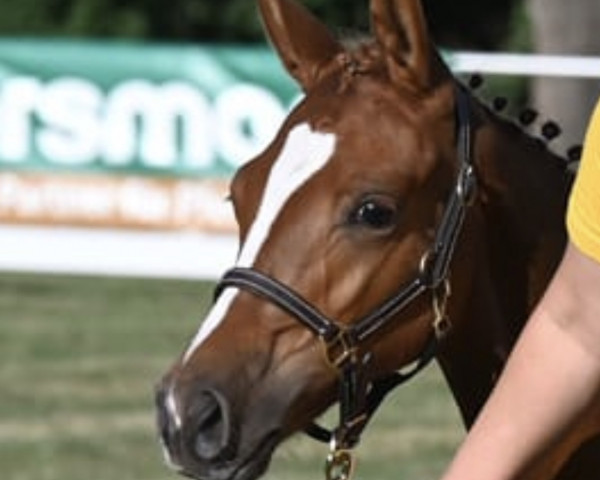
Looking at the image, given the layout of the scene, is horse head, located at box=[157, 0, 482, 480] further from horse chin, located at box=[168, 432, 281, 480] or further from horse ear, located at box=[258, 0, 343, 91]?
horse ear, located at box=[258, 0, 343, 91]

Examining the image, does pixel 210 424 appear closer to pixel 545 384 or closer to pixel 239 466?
pixel 239 466

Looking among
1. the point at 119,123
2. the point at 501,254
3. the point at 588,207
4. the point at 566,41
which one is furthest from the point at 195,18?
the point at 588,207

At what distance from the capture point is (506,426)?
10.4 feet

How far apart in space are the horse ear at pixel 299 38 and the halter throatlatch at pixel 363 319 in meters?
0.29

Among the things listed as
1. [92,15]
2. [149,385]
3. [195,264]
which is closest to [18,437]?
[149,385]

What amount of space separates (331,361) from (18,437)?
7.12m

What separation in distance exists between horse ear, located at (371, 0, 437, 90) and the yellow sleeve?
973mm

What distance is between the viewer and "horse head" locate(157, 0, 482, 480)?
3930mm

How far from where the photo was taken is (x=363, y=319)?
161 inches

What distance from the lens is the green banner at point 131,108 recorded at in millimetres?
17422

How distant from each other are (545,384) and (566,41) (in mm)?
13721

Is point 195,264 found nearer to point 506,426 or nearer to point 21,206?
point 21,206

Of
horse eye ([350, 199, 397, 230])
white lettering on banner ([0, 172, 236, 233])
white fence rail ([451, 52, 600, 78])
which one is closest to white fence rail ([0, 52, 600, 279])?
white lettering on banner ([0, 172, 236, 233])

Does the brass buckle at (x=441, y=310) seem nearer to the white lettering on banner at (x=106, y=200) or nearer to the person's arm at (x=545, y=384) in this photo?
the person's arm at (x=545, y=384)
